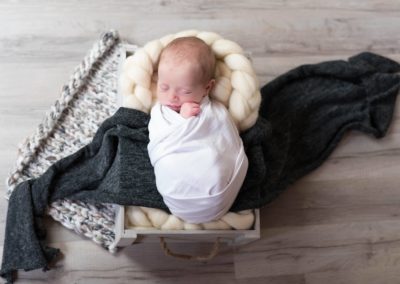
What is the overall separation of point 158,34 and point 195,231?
2.02ft

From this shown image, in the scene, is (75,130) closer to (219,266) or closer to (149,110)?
(149,110)

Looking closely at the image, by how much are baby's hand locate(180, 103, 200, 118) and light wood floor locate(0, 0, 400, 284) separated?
0.36 m

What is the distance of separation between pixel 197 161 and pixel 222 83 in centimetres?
20

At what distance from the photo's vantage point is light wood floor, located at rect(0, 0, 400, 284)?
4.05ft

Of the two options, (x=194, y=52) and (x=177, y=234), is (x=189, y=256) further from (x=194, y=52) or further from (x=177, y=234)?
(x=194, y=52)

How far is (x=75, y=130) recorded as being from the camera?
1.29 m

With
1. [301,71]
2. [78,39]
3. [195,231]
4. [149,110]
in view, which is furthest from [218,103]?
[78,39]

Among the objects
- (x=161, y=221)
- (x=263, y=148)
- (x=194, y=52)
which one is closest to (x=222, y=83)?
(x=194, y=52)

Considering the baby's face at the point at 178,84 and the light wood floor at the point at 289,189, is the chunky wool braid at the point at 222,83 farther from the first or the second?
the light wood floor at the point at 289,189

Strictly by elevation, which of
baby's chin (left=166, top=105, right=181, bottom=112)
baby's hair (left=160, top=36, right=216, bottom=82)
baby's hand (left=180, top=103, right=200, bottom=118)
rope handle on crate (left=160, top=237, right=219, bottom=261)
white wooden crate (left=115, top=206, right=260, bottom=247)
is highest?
baby's hair (left=160, top=36, right=216, bottom=82)

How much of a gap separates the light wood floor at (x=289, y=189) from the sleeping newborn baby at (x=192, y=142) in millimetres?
258

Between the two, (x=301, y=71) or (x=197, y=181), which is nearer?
(x=197, y=181)

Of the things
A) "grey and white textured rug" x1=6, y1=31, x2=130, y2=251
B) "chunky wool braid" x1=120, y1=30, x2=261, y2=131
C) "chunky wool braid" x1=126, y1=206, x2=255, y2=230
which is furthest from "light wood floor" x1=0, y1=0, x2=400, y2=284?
"chunky wool braid" x1=120, y1=30, x2=261, y2=131

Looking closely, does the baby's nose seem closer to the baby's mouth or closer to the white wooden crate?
the baby's mouth
